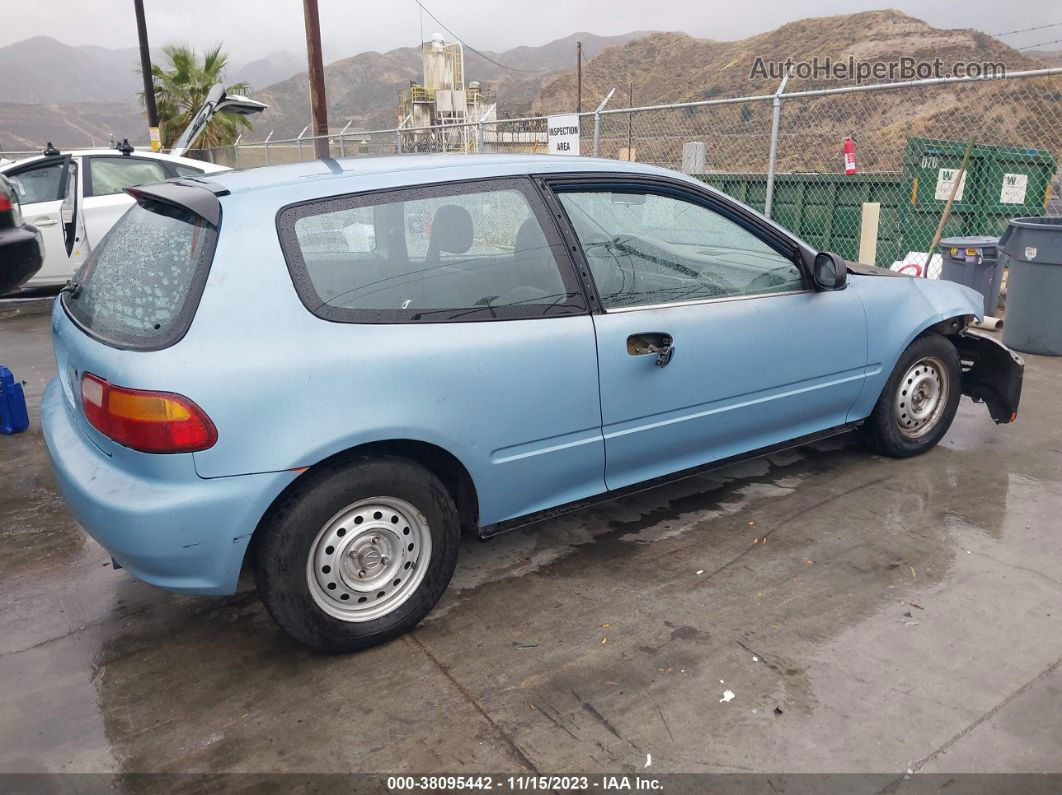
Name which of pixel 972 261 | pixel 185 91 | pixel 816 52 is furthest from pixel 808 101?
pixel 972 261

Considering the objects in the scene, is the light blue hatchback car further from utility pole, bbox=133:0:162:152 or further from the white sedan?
utility pole, bbox=133:0:162:152

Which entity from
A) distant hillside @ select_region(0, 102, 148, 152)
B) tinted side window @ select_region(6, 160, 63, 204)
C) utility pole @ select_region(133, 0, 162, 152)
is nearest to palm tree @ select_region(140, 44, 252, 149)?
utility pole @ select_region(133, 0, 162, 152)

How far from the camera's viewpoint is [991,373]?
4742mm

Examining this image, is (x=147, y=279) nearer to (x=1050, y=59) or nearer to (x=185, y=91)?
(x=185, y=91)

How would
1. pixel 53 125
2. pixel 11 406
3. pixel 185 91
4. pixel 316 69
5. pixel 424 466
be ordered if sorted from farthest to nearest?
pixel 53 125
pixel 185 91
pixel 316 69
pixel 11 406
pixel 424 466

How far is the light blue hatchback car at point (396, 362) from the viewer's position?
2.58m

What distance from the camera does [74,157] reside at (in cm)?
909

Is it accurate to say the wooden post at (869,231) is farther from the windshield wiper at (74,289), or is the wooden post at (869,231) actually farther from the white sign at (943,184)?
the windshield wiper at (74,289)

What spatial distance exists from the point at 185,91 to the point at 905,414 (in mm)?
27606

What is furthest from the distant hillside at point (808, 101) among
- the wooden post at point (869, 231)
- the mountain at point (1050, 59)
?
the mountain at point (1050, 59)

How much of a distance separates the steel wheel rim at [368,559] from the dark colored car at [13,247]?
13.0ft

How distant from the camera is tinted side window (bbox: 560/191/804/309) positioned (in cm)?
335

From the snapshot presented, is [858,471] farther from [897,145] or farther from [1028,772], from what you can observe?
[897,145]

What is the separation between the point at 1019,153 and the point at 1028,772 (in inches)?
347
